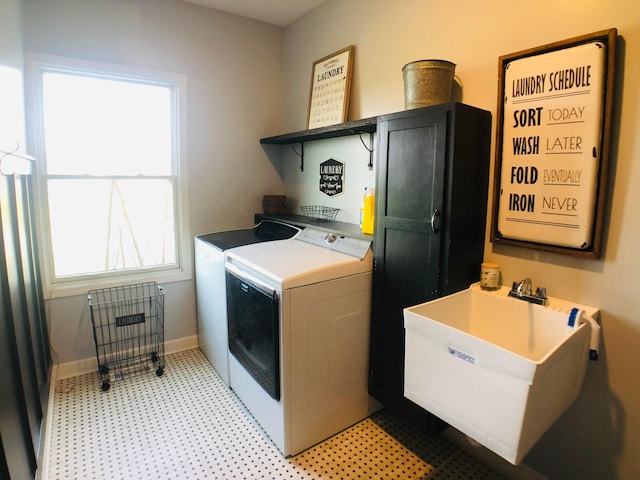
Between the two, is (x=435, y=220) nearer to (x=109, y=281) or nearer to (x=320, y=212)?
(x=320, y=212)

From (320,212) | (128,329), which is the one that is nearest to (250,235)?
(320,212)

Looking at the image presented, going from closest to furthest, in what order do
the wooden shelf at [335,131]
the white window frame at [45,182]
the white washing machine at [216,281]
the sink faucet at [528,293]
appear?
1. the sink faucet at [528,293]
2. the wooden shelf at [335,131]
3. the white window frame at [45,182]
4. the white washing machine at [216,281]

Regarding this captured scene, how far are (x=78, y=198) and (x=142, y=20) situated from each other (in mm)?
1288

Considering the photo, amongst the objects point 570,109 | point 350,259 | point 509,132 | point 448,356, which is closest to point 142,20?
point 350,259

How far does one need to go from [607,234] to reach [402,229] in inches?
30.7

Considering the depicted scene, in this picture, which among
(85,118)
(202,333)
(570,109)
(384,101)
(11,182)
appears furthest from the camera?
(202,333)

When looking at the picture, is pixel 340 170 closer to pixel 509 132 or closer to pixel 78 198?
pixel 509 132

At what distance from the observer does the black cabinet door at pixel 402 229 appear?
1587 mm

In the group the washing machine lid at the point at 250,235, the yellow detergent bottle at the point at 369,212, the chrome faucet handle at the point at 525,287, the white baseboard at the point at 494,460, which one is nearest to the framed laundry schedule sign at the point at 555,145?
the chrome faucet handle at the point at 525,287

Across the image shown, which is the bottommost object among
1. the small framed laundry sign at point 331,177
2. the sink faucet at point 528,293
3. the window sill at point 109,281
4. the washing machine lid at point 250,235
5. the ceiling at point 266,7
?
the window sill at point 109,281

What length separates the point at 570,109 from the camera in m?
1.39

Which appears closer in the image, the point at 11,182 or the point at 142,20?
the point at 11,182

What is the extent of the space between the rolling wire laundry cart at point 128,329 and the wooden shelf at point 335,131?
4.93 ft

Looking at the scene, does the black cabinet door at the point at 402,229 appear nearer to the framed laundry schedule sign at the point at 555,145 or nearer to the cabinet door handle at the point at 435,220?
the cabinet door handle at the point at 435,220
